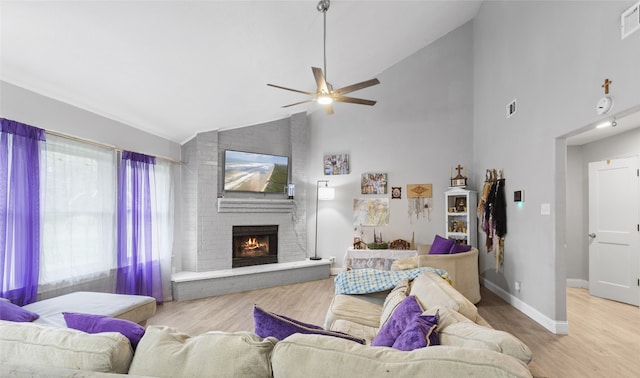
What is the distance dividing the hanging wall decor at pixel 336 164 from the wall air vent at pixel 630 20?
4.16m

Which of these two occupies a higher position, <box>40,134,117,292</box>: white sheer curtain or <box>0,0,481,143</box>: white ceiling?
<box>0,0,481,143</box>: white ceiling

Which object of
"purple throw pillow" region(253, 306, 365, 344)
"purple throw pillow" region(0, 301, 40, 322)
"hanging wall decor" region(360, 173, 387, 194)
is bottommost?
"purple throw pillow" region(0, 301, 40, 322)

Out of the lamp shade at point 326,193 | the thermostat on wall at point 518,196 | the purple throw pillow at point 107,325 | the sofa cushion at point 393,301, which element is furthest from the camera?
the lamp shade at point 326,193

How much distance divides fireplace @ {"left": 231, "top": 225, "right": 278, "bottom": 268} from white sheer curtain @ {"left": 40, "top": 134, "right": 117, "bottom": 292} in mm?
1888

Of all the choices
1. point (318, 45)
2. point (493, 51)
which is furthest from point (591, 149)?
point (318, 45)

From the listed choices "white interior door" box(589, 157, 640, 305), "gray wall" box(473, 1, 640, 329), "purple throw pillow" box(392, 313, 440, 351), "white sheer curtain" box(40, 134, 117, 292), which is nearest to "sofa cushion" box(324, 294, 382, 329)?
"purple throw pillow" box(392, 313, 440, 351)

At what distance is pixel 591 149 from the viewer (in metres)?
4.79

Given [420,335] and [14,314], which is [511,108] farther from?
[14,314]

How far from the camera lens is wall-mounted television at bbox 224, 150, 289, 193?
5.18m

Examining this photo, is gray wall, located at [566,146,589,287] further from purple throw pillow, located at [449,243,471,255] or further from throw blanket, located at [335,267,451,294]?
throw blanket, located at [335,267,451,294]

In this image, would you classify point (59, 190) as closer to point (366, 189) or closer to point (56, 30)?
point (56, 30)

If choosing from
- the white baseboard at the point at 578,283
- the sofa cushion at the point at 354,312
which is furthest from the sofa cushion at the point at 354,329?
the white baseboard at the point at 578,283

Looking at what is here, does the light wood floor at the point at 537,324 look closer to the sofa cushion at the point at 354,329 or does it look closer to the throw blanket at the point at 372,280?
the throw blanket at the point at 372,280

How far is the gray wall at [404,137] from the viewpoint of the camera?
5.57 meters
